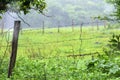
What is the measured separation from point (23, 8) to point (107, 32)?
6621cm

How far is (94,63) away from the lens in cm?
1223

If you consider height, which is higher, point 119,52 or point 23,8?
point 23,8

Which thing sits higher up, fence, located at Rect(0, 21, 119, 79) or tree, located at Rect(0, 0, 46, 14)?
tree, located at Rect(0, 0, 46, 14)

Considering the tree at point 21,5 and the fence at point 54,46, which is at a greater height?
the tree at point 21,5

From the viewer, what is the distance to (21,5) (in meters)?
12.2

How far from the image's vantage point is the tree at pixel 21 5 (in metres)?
12.0

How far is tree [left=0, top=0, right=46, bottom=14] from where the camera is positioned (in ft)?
39.5

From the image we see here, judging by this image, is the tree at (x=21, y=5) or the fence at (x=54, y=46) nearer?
the tree at (x=21, y=5)

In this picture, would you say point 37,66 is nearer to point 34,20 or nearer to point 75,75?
point 75,75

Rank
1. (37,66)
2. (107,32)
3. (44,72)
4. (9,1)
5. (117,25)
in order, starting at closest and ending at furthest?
1. (44,72)
2. (9,1)
3. (37,66)
4. (117,25)
5. (107,32)

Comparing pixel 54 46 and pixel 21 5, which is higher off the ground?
pixel 21 5

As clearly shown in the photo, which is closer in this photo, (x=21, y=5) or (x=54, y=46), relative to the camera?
(x=21, y=5)

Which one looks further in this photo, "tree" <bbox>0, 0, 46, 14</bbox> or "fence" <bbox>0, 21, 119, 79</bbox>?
"fence" <bbox>0, 21, 119, 79</bbox>

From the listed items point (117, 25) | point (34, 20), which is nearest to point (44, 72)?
point (117, 25)
